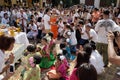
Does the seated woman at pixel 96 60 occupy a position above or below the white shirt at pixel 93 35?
below

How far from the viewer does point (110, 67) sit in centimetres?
661

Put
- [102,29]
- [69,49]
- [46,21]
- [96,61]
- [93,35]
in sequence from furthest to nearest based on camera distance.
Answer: [46,21] < [69,49] < [93,35] < [102,29] < [96,61]

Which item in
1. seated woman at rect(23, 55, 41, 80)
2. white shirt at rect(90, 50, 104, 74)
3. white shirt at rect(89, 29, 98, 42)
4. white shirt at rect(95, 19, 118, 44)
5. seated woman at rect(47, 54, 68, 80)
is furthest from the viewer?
white shirt at rect(89, 29, 98, 42)

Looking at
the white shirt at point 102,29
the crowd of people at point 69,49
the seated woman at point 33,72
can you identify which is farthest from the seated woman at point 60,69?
the white shirt at point 102,29

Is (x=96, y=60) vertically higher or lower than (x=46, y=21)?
lower

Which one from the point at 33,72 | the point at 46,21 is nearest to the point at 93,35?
the point at 33,72

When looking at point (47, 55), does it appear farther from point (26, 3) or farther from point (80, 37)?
point (26, 3)

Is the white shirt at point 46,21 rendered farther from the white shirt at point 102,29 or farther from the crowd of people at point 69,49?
the white shirt at point 102,29

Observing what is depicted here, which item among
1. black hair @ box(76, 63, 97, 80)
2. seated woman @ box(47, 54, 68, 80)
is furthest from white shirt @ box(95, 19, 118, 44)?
black hair @ box(76, 63, 97, 80)

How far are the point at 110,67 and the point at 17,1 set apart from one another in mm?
15811

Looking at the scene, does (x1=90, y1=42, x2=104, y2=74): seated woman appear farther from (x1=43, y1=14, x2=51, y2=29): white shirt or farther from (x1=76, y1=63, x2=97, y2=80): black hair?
(x1=43, y1=14, x2=51, y2=29): white shirt

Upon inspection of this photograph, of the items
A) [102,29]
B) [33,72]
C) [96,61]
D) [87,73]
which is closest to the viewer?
[87,73]

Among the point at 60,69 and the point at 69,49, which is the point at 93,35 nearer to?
the point at 69,49

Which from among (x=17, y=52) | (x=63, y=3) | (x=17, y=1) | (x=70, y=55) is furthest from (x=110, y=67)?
(x=63, y=3)
